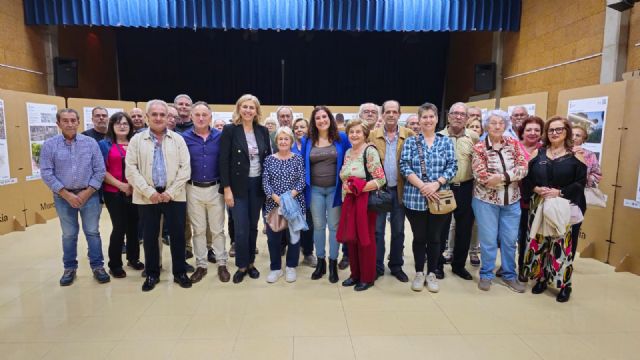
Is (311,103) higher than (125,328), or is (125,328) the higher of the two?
(311,103)

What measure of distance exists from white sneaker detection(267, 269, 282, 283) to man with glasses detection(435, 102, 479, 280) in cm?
144

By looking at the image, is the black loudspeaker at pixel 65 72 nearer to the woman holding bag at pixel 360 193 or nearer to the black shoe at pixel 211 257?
the black shoe at pixel 211 257

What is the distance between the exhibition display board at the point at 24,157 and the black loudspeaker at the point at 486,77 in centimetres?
711

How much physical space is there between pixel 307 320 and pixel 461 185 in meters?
1.73

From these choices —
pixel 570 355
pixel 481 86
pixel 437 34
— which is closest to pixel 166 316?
pixel 570 355

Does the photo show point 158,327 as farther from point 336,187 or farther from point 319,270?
point 336,187

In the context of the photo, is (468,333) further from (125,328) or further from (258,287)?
(125,328)

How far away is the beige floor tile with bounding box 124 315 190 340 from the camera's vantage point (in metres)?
2.32

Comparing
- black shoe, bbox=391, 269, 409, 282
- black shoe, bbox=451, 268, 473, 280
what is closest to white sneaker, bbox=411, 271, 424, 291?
black shoe, bbox=391, 269, 409, 282

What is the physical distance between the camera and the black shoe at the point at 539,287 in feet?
9.77

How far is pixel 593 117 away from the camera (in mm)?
3898

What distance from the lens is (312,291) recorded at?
2.98 metres

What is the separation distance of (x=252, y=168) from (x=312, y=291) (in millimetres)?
1147

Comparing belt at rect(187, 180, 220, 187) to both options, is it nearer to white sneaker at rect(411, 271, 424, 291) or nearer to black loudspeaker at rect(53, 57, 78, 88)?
white sneaker at rect(411, 271, 424, 291)
